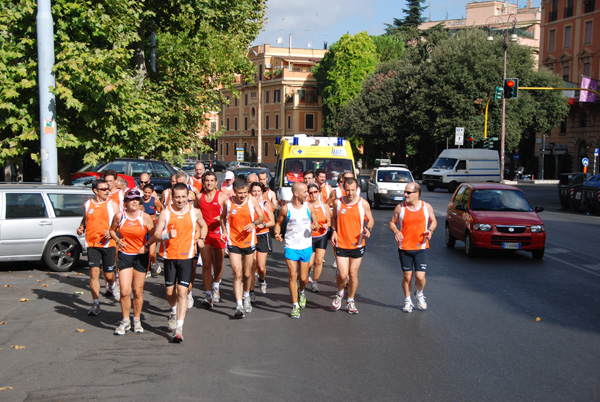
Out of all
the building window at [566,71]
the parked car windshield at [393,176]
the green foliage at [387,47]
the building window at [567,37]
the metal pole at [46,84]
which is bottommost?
the parked car windshield at [393,176]

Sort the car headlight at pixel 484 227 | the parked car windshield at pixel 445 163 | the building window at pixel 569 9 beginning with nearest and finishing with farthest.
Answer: the car headlight at pixel 484 227 < the parked car windshield at pixel 445 163 < the building window at pixel 569 9

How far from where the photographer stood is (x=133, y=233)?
7.51 meters

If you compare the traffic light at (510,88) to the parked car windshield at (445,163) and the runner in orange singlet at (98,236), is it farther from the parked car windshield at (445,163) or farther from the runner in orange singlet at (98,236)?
the runner in orange singlet at (98,236)

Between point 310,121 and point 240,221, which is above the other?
point 310,121

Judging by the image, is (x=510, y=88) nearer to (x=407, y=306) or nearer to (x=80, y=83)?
(x=80, y=83)

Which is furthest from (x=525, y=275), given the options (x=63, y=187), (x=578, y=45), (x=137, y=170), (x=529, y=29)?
(x=529, y=29)

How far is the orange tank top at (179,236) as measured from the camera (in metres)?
7.38

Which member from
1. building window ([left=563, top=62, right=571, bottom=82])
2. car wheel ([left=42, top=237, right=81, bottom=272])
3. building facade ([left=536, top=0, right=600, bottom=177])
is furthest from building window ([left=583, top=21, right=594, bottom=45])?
car wheel ([left=42, top=237, right=81, bottom=272])

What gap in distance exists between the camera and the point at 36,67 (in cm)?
1279

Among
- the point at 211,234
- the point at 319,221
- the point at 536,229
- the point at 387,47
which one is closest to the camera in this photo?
the point at 211,234

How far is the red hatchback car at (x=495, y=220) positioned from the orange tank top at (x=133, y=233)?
8.21 meters

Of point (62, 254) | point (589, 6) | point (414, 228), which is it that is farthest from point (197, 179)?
point (589, 6)

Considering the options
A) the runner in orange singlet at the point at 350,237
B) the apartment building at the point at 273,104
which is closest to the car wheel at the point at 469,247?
the runner in orange singlet at the point at 350,237

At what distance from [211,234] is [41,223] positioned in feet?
15.0
